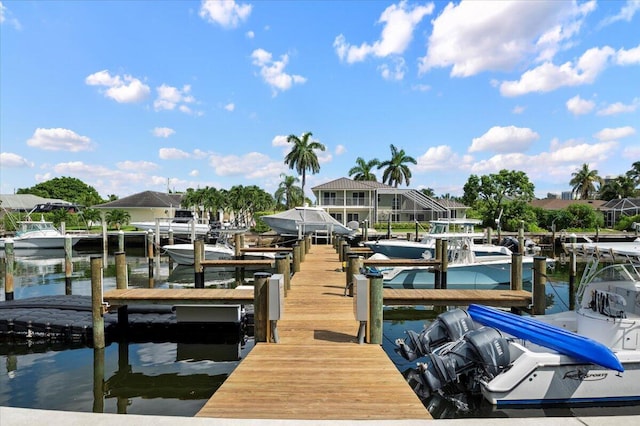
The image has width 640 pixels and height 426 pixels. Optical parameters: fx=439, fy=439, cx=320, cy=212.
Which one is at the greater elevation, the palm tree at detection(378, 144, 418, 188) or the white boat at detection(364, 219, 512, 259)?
the palm tree at detection(378, 144, 418, 188)

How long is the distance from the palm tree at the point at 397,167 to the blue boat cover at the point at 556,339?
58622mm

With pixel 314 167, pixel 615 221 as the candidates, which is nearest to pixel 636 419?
pixel 314 167

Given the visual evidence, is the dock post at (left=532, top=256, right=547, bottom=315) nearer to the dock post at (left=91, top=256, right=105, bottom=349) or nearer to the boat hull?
the boat hull

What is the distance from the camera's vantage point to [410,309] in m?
16.6

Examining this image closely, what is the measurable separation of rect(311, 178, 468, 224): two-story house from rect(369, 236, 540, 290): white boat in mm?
30188

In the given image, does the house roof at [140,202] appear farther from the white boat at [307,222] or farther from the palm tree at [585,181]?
the palm tree at [585,181]

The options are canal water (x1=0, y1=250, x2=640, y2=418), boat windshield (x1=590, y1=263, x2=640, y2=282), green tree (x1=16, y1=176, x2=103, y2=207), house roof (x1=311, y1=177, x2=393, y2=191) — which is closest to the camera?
canal water (x1=0, y1=250, x2=640, y2=418)

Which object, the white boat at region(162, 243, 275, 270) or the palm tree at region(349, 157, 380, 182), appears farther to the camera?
the palm tree at region(349, 157, 380, 182)

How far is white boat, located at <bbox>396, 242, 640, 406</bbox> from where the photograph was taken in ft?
24.8

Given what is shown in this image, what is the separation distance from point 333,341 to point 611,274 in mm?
5916

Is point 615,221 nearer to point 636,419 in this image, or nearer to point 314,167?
point 314,167

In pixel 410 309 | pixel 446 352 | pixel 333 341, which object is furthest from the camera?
pixel 410 309

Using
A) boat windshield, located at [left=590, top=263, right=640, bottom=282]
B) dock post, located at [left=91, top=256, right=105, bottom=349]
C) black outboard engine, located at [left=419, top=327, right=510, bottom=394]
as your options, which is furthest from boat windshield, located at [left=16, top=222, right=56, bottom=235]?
boat windshield, located at [left=590, top=263, right=640, bottom=282]

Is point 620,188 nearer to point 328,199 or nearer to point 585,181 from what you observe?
point 585,181
